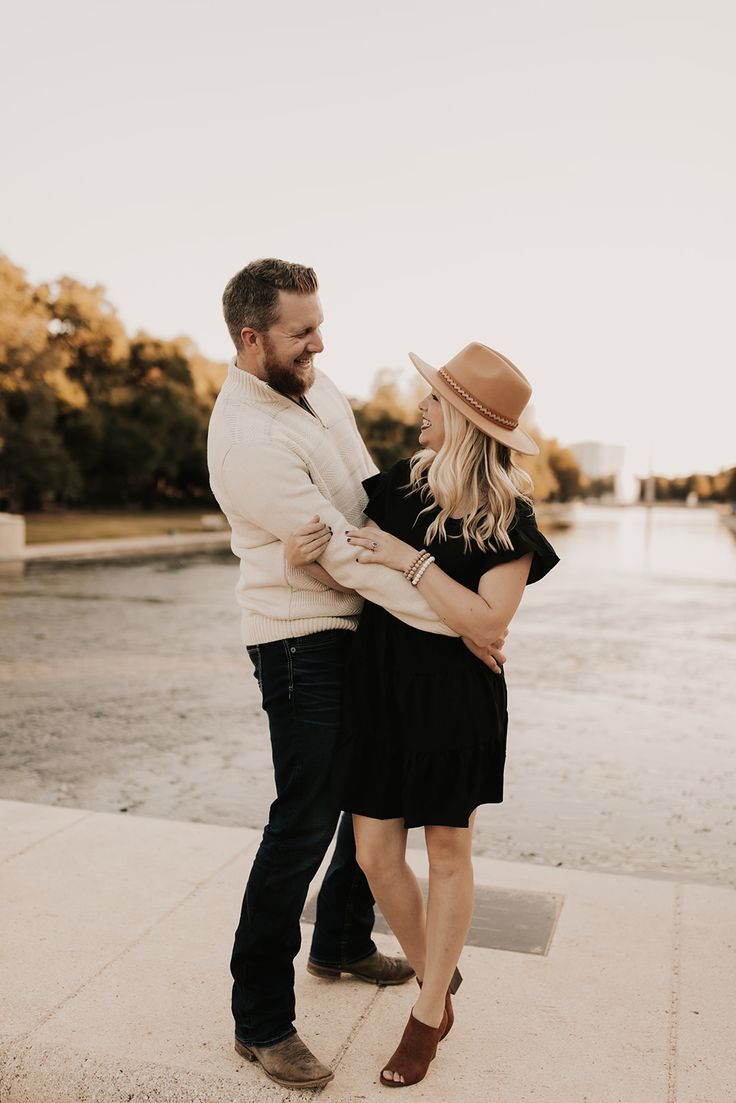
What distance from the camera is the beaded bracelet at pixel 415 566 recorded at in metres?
2.71

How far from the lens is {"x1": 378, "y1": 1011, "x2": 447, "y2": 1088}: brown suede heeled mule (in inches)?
110

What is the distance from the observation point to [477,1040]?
303 centimetres

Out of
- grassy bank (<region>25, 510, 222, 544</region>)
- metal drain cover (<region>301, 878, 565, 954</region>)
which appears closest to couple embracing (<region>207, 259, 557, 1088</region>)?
metal drain cover (<region>301, 878, 565, 954</region>)

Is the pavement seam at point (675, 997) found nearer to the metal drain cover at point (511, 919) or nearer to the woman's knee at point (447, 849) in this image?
the metal drain cover at point (511, 919)

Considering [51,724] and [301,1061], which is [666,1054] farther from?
[51,724]

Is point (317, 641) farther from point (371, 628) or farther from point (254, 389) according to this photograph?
point (254, 389)

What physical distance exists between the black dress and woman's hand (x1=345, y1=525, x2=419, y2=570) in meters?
Result: 0.08

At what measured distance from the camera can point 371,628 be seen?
2863mm

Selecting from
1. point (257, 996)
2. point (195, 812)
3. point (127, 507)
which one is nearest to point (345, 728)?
point (257, 996)

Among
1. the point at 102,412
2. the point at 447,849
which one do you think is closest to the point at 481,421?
the point at 447,849

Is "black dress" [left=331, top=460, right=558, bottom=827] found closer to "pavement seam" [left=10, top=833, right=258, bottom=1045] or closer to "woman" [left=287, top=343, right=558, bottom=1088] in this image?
"woman" [left=287, top=343, right=558, bottom=1088]

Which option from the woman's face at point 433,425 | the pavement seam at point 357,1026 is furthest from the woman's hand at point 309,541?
the pavement seam at point 357,1026

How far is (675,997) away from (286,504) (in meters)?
1.94

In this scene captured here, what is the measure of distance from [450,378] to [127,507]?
55.4m
